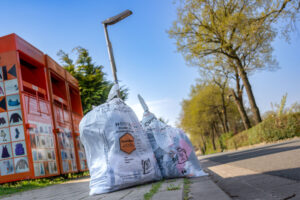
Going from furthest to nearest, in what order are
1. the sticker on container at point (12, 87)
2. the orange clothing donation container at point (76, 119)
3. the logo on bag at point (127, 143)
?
1. the orange clothing donation container at point (76, 119)
2. the sticker on container at point (12, 87)
3. the logo on bag at point (127, 143)

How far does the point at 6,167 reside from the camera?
25.1ft

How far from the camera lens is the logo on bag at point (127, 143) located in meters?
3.66

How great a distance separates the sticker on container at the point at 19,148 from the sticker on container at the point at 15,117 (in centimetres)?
52

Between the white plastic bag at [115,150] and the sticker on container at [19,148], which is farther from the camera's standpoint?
the sticker on container at [19,148]

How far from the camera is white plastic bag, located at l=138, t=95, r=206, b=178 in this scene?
4.14 m

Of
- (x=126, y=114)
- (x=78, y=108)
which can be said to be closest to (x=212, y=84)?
(x=78, y=108)

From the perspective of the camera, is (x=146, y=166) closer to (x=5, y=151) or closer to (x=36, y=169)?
(x=36, y=169)

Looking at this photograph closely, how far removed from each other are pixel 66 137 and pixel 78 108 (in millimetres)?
3799

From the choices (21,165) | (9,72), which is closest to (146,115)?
(21,165)

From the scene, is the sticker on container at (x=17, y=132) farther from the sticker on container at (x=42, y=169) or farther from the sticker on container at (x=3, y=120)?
the sticker on container at (x=42, y=169)

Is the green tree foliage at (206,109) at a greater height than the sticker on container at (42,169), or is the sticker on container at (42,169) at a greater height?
the green tree foliage at (206,109)

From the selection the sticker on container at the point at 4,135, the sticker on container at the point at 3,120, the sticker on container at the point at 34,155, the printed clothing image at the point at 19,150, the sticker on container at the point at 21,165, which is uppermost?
the sticker on container at the point at 3,120

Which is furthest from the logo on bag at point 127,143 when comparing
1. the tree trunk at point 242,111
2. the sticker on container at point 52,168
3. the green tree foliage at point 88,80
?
the tree trunk at point 242,111

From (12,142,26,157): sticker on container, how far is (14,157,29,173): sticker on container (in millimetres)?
121
